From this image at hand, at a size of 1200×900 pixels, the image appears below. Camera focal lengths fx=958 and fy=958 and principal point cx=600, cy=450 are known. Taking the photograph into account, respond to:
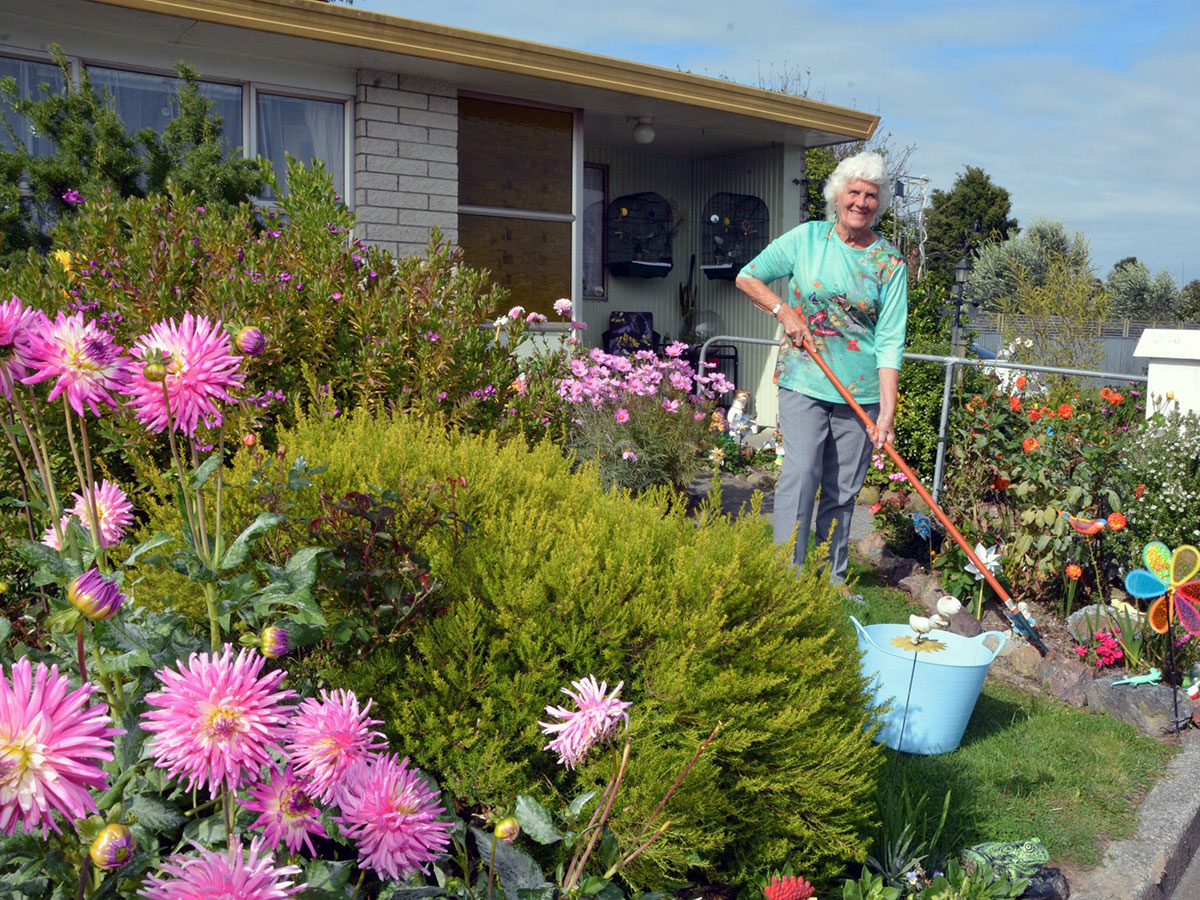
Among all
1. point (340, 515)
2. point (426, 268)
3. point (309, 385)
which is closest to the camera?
point (340, 515)

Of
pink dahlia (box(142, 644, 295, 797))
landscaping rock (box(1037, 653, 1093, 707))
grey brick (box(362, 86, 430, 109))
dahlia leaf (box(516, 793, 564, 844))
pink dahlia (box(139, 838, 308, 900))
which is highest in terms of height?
grey brick (box(362, 86, 430, 109))

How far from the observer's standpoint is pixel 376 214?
25.4ft

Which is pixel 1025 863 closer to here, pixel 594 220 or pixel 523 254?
pixel 523 254

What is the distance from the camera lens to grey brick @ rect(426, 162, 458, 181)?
26.1 ft

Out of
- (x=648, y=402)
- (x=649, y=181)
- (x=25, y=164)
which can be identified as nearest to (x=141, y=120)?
(x=25, y=164)

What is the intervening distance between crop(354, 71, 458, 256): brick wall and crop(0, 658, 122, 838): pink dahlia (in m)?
6.98

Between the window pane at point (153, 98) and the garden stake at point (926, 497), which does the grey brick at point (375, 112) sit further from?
the garden stake at point (926, 497)

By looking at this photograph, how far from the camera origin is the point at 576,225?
29.9ft

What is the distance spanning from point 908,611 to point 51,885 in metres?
4.66

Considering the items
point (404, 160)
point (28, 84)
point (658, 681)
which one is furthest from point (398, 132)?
point (658, 681)

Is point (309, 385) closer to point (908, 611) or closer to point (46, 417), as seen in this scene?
point (46, 417)

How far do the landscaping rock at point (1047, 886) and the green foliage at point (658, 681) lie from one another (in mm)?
773

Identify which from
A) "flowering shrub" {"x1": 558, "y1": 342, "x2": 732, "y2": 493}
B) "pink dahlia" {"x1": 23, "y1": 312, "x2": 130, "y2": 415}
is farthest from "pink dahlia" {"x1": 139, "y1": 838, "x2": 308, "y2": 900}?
"flowering shrub" {"x1": 558, "y1": 342, "x2": 732, "y2": 493}

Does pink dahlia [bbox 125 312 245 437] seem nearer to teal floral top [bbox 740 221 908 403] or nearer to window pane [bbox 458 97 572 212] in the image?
teal floral top [bbox 740 221 908 403]
